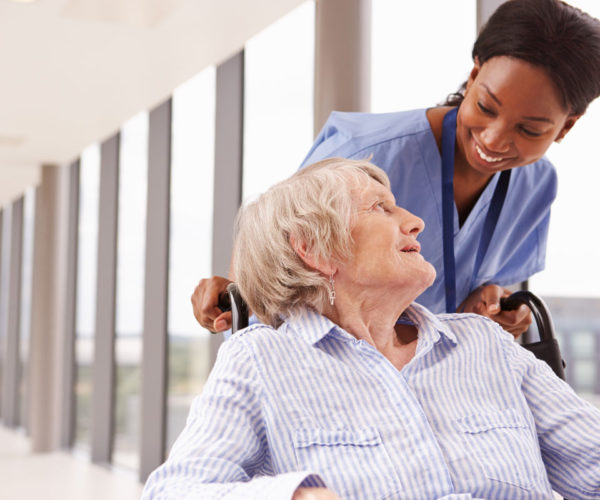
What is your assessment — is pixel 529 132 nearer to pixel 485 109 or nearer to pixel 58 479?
pixel 485 109

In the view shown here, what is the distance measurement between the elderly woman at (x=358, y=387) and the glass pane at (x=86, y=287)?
5466 millimetres

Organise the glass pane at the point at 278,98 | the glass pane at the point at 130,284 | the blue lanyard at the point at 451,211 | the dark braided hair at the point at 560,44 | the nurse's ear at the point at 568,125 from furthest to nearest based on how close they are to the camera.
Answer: the glass pane at the point at 130,284
the glass pane at the point at 278,98
the blue lanyard at the point at 451,211
the nurse's ear at the point at 568,125
the dark braided hair at the point at 560,44

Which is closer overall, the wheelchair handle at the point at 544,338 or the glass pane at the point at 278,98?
the wheelchair handle at the point at 544,338

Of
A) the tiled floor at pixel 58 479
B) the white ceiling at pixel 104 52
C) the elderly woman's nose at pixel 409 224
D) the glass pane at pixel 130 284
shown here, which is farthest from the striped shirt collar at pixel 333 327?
the glass pane at pixel 130 284

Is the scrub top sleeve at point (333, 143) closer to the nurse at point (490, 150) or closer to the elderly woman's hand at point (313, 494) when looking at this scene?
the nurse at point (490, 150)

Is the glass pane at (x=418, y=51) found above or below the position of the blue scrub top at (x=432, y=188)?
above

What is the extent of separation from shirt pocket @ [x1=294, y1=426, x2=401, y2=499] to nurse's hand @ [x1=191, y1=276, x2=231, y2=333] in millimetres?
484

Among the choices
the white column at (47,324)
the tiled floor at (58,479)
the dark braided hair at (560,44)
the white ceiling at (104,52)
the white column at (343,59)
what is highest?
the white ceiling at (104,52)

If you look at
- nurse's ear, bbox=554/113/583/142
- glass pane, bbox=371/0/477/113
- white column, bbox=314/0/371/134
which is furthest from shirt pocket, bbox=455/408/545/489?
white column, bbox=314/0/371/134

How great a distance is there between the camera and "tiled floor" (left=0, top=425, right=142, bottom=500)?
474 cm

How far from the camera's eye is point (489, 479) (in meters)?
1.15

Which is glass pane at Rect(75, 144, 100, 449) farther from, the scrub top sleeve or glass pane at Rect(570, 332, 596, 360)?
the scrub top sleeve

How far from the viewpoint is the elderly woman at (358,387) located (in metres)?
1.08

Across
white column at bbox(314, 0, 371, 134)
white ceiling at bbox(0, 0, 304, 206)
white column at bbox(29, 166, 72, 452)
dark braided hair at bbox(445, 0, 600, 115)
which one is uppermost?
white ceiling at bbox(0, 0, 304, 206)
